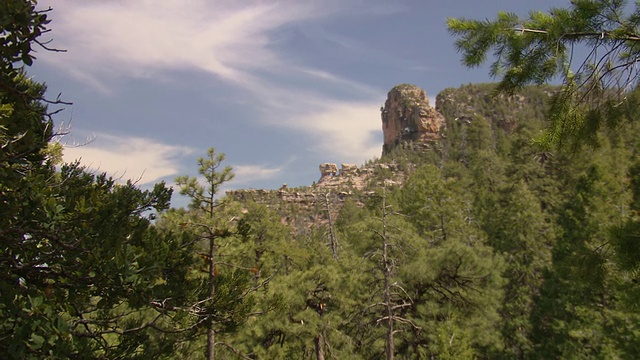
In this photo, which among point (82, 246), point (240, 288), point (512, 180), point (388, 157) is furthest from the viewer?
point (388, 157)

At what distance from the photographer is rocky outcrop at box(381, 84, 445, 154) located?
93500 millimetres

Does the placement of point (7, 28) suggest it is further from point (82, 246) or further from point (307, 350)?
point (307, 350)

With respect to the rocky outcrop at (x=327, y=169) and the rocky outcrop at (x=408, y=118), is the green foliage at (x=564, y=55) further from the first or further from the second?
the rocky outcrop at (x=327, y=169)

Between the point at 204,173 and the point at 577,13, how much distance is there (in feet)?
24.2

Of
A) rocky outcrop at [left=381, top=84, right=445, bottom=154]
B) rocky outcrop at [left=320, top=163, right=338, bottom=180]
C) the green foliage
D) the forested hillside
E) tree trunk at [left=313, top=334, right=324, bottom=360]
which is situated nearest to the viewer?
the green foliage

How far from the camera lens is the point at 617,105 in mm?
4441

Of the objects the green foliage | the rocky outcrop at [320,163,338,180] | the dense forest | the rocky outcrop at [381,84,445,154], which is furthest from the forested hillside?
the rocky outcrop at [320,163,338,180]

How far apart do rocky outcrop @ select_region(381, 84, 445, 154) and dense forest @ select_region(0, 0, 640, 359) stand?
61.2m

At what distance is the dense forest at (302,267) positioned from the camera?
425 centimetres

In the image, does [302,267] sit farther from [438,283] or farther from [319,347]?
[438,283]

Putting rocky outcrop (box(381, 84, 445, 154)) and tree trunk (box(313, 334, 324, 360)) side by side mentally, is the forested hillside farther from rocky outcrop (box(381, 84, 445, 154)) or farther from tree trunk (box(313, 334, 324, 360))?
rocky outcrop (box(381, 84, 445, 154))

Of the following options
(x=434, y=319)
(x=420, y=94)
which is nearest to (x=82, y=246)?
(x=434, y=319)

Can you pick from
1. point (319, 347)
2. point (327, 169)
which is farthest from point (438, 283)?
point (327, 169)

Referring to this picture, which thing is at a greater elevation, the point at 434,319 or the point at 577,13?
the point at 577,13
